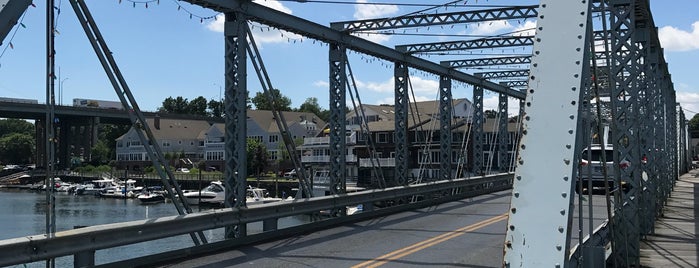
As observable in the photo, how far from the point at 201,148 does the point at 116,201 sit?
152 ft

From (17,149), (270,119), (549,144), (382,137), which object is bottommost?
(17,149)

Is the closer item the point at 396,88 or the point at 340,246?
the point at 340,246

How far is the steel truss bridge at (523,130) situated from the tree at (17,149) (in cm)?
16390

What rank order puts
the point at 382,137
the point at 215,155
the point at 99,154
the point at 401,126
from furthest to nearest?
the point at 99,154 → the point at 215,155 → the point at 382,137 → the point at 401,126

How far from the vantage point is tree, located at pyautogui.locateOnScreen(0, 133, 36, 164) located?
16300cm

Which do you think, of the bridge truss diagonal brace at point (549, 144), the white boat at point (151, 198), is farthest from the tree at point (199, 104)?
the bridge truss diagonal brace at point (549, 144)

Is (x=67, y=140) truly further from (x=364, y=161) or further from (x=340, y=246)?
(x=340, y=246)

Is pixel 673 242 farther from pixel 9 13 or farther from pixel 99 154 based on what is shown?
pixel 99 154

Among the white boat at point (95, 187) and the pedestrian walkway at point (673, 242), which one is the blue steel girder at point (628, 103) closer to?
the pedestrian walkway at point (673, 242)

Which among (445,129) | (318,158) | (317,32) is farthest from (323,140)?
(317,32)

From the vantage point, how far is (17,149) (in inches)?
6442

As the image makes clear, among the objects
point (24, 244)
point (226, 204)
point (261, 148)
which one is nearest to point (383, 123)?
point (261, 148)

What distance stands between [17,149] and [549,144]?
183m

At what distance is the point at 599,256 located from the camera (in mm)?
5695
